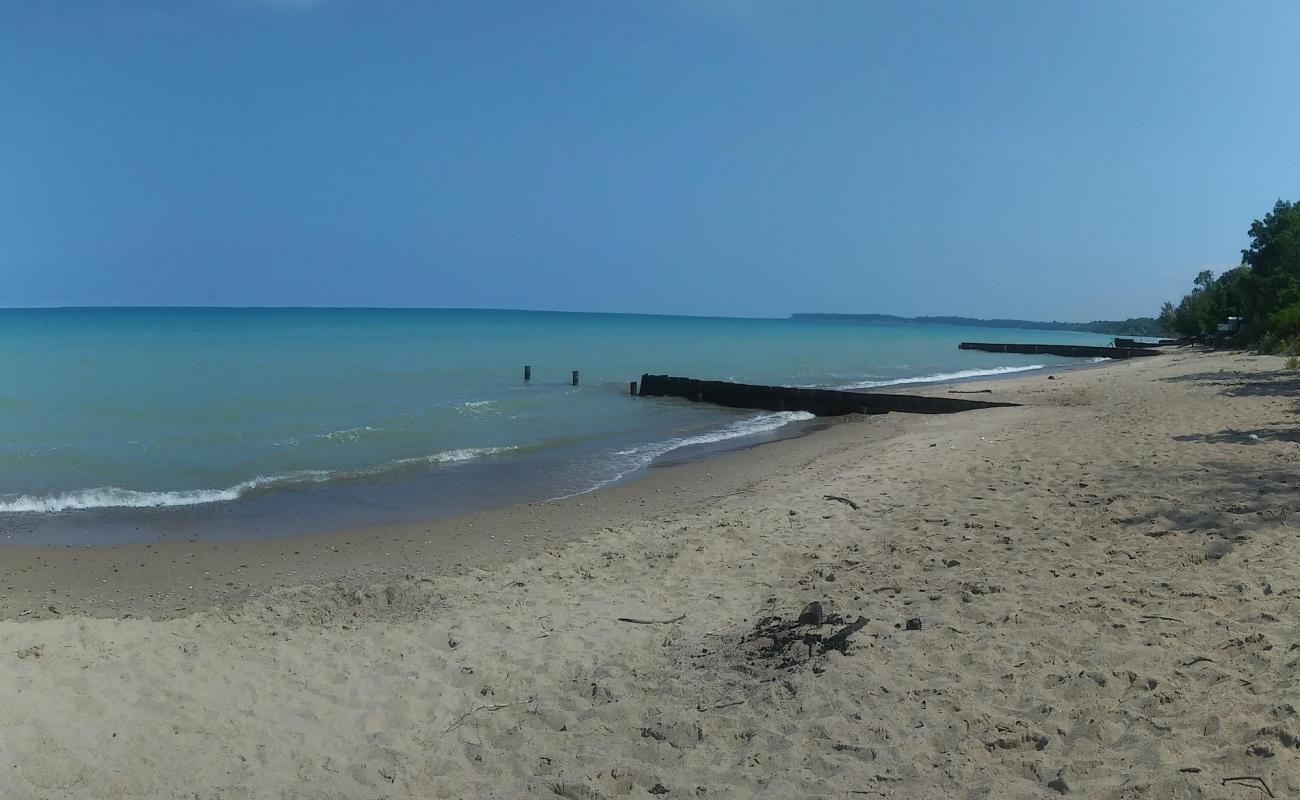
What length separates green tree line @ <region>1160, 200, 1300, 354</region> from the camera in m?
32.0

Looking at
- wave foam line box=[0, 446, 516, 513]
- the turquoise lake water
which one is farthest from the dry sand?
the turquoise lake water

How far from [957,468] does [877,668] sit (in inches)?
253

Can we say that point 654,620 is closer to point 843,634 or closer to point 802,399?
point 843,634

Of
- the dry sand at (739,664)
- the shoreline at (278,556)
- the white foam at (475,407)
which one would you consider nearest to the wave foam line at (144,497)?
the shoreline at (278,556)

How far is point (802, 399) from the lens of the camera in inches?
942

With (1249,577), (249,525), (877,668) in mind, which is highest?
(1249,577)

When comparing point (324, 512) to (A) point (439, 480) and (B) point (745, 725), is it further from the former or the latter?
A: (B) point (745, 725)

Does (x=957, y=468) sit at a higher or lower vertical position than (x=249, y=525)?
higher

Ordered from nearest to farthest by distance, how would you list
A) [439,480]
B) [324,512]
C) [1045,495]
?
[1045,495]
[324,512]
[439,480]

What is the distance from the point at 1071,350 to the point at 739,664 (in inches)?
2662

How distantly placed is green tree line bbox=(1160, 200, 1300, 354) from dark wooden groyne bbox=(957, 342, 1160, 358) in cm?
560

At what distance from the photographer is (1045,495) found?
27.3 feet

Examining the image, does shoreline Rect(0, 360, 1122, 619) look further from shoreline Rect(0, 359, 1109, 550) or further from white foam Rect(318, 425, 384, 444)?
white foam Rect(318, 425, 384, 444)

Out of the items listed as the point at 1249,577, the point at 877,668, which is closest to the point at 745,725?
the point at 877,668
